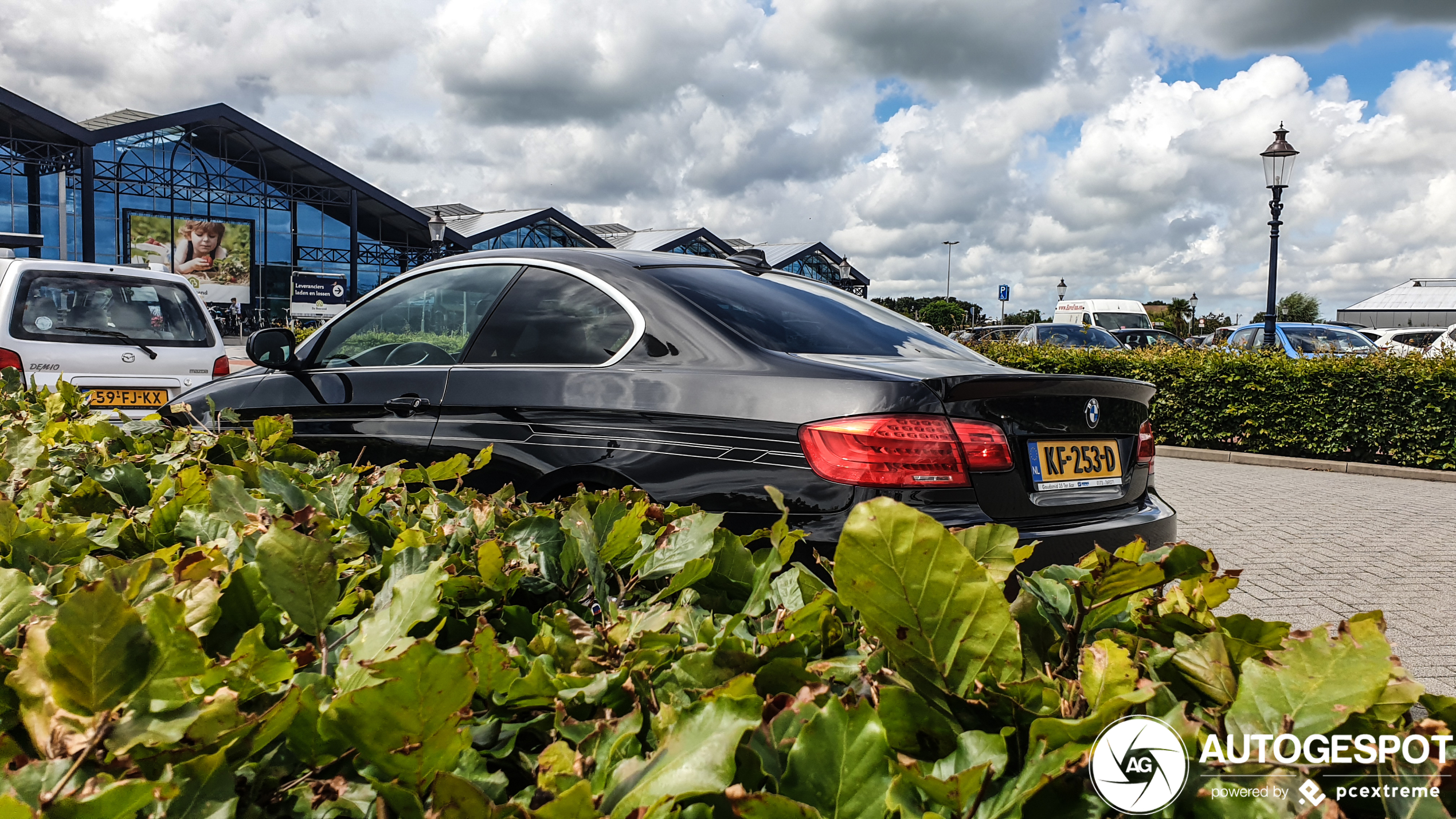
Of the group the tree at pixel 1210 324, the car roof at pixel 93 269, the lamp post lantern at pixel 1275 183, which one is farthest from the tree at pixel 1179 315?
the car roof at pixel 93 269

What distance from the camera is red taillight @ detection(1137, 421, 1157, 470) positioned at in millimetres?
3508

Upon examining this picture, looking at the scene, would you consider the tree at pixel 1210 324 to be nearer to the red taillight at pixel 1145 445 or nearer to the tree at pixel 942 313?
the tree at pixel 942 313

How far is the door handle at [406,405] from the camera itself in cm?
374

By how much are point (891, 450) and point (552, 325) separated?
4.92ft

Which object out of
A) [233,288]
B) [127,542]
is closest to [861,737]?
[127,542]

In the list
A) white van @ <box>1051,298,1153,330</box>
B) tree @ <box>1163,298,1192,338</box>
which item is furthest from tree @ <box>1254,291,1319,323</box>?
white van @ <box>1051,298,1153,330</box>

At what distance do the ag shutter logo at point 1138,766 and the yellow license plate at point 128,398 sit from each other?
8256 millimetres

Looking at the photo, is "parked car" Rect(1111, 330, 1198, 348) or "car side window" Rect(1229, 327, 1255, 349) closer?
"car side window" Rect(1229, 327, 1255, 349)

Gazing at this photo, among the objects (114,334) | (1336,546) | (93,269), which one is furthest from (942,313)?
(114,334)

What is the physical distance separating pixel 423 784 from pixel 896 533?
362mm

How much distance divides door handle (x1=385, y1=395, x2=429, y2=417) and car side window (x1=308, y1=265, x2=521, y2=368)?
173mm

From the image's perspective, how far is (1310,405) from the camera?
11.7 m

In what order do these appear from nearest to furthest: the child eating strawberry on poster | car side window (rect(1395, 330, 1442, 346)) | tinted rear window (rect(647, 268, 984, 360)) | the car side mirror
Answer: tinted rear window (rect(647, 268, 984, 360)) < the car side mirror < car side window (rect(1395, 330, 1442, 346)) < the child eating strawberry on poster
